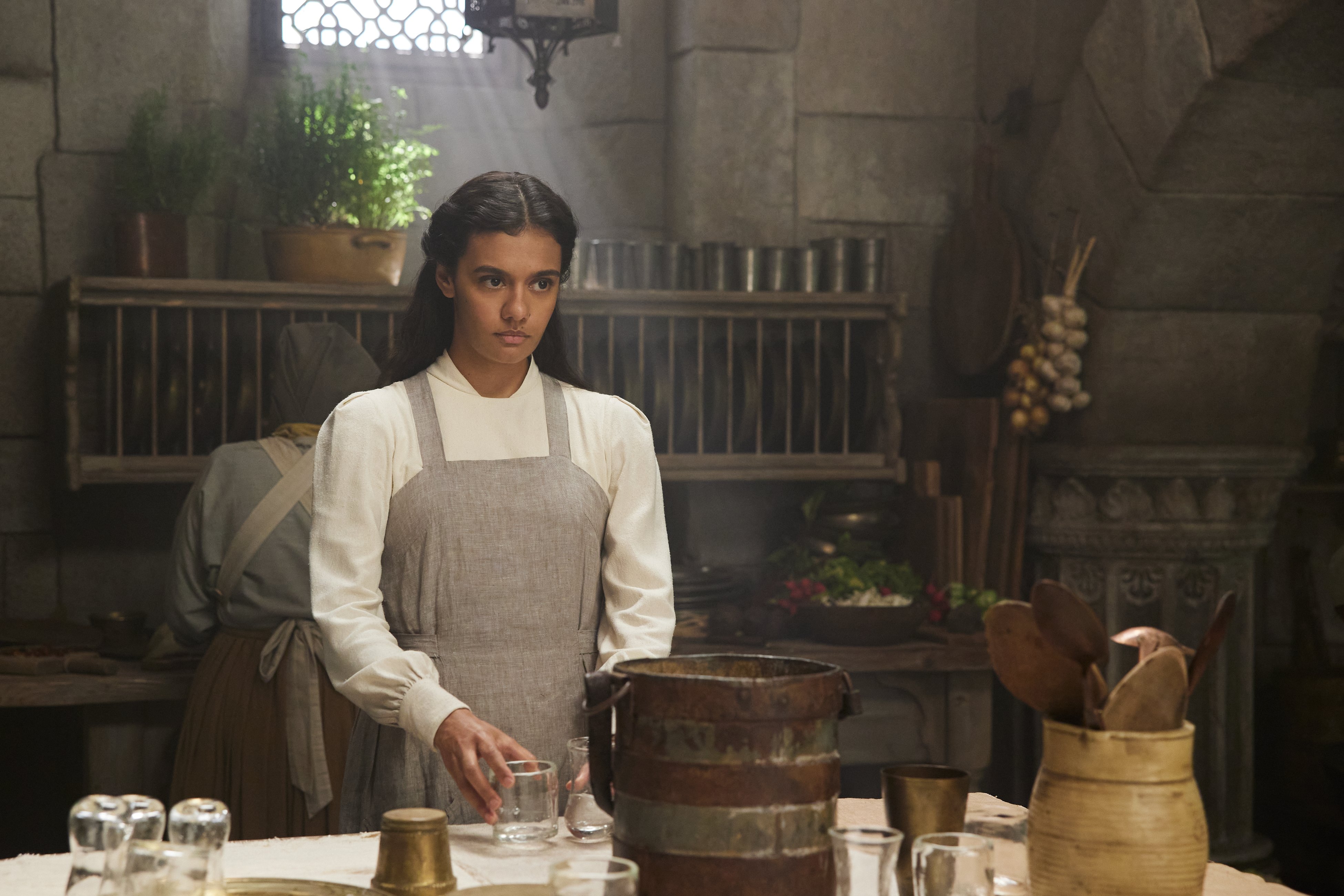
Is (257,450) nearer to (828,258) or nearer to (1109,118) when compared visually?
(828,258)

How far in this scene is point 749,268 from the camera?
429 centimetres

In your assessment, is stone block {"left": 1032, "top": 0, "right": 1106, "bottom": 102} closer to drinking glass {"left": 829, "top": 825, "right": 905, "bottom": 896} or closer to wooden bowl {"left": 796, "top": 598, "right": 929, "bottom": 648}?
wooden bowl {"left": 796, "top": 598, "right": 929, "bottom": 648}

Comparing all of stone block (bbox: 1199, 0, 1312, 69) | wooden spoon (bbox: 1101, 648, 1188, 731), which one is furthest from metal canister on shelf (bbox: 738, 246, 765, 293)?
wooden spoon (bbox: 1101, 648, 1188, 731)

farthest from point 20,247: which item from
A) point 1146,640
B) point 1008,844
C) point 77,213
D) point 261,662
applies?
point 1146,640

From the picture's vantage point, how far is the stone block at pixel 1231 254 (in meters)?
3.80

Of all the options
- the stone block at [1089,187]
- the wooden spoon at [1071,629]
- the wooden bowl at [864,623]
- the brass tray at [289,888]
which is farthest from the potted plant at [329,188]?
the wooden spoon at [1071,629]

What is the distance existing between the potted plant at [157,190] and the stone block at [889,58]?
1.91 metres

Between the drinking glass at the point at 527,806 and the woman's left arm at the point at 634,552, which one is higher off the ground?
the woman's left arm at the point at 634,552

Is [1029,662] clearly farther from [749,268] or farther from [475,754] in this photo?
[749,268]

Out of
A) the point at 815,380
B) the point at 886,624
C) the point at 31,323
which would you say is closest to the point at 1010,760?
the point at 886,624

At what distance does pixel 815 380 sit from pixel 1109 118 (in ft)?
3.68

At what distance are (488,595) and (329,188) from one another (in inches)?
98.1

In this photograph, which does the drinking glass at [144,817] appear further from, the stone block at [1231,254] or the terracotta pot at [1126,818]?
the stone block at [1231,254]

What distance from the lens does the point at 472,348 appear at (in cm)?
208
